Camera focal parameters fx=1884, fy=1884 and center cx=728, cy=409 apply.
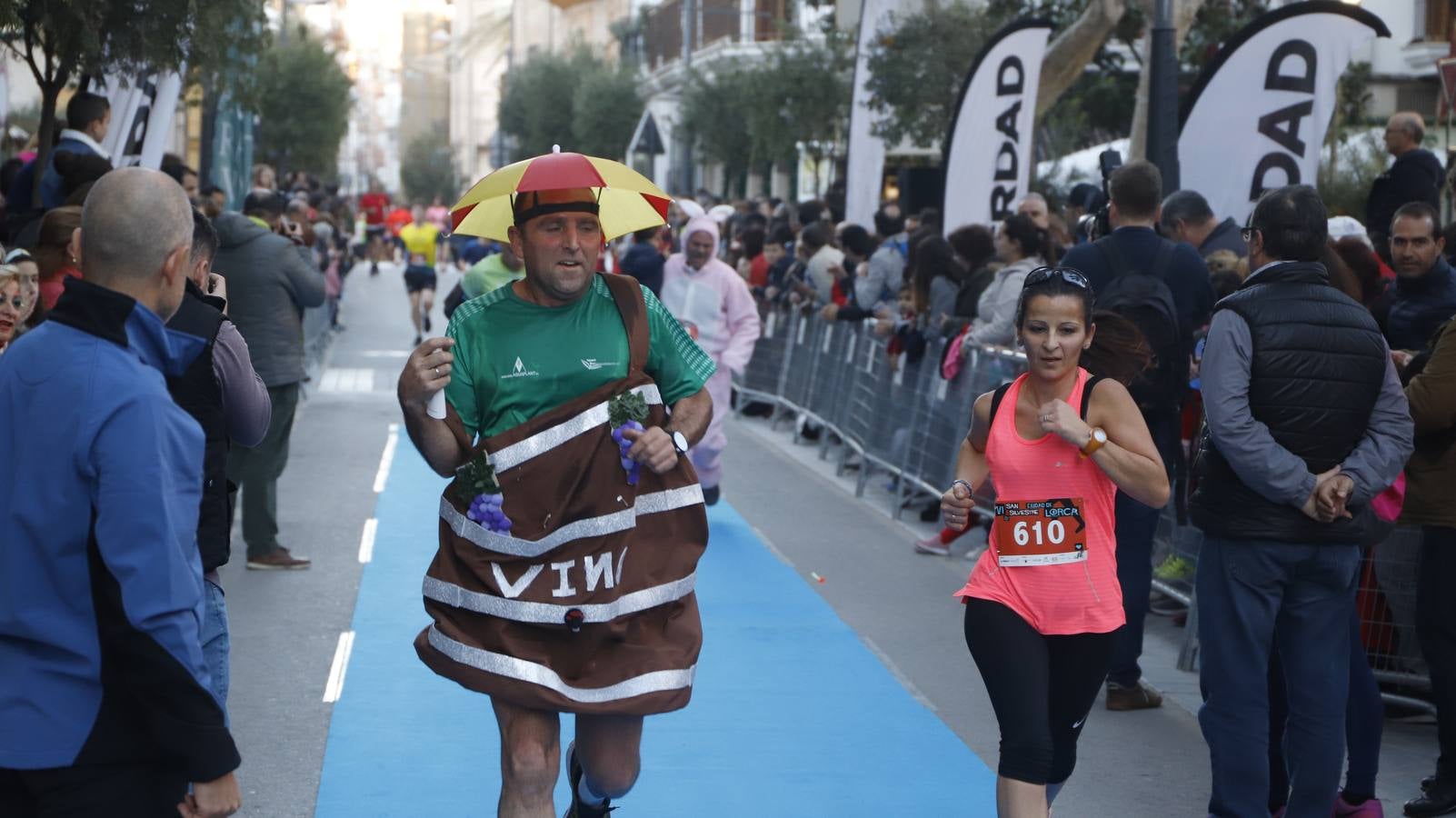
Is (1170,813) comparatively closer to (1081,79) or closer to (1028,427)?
(1028,427)

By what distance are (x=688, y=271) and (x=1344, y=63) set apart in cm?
409

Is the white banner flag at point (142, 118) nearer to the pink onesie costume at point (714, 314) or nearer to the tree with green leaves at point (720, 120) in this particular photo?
the pink onesie costume at point (714, 314)

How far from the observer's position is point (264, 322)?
998cm

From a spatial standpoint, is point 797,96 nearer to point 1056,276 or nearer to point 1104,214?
point 1104,214

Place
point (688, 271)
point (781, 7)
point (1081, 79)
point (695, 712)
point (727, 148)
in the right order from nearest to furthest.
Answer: point (695, 712)
point (688, 271)
point (1081, 79)
point (727, 148)
point (781, 7)

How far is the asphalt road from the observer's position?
6555 millimetres

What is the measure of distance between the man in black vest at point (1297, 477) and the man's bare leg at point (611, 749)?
5.96 feet

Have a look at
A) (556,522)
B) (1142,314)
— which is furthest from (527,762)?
(1142,314)

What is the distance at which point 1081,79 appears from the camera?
36.5 m

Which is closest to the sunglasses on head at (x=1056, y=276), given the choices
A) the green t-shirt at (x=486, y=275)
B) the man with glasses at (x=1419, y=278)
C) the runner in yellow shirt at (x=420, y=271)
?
the man with glasses at (x=1419, y=278)

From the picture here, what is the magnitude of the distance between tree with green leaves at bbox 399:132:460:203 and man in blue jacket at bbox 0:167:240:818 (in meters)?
122

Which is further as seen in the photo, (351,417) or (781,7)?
(781,7)

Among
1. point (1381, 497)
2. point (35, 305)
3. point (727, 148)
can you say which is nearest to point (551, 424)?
point (1381, 497)

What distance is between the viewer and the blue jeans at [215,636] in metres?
4.63
